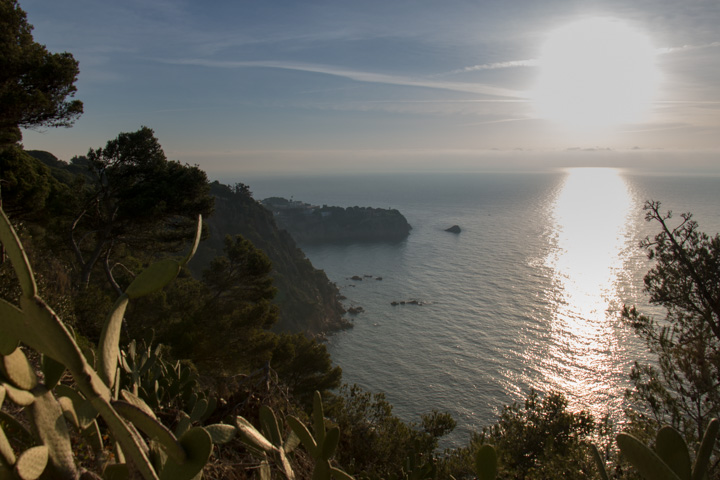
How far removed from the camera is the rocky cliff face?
44.0 m

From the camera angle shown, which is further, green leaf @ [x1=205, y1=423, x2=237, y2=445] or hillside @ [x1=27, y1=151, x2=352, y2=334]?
hillside @ [x1=27, y1=151, x2=352, y2=334]

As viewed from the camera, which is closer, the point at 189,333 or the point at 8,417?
the point at 8,417

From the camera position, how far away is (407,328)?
42.2 meters

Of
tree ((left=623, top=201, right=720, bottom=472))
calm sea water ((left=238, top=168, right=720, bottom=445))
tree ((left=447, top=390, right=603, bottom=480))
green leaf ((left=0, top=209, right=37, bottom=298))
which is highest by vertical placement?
green leaf ((left=0, top=209, right=37, bottom=298))

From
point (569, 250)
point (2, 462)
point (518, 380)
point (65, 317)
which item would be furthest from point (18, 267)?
point (569, 250)

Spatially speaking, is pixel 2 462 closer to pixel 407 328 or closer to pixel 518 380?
pixel 518 380

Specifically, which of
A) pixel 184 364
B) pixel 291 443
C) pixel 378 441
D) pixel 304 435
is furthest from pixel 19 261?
pixel 184 364

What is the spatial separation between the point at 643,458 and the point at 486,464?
0.96 meters

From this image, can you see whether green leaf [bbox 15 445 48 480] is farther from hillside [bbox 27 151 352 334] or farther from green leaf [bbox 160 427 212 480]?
hillside [bbox 27 151 352 334]

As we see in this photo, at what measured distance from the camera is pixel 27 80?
9.41 meters

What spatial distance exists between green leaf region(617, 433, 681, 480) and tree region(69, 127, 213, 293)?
42.7 feet

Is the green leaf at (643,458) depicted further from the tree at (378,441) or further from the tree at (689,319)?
the tree at (689,319)

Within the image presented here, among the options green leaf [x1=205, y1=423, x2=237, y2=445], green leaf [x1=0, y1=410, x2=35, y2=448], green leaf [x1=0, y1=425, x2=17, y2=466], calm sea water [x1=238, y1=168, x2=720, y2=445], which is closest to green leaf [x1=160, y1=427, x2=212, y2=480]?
green leaf [x1=0, y1=425, x2=17, y2=466]

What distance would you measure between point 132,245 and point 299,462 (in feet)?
40.4
